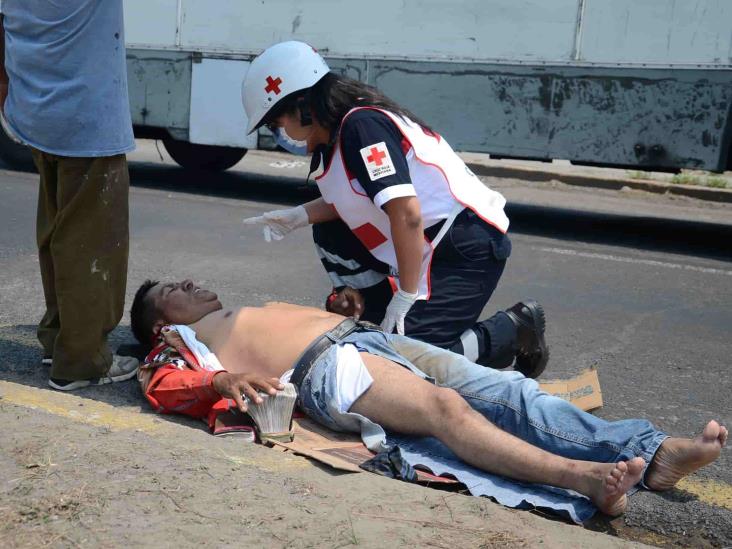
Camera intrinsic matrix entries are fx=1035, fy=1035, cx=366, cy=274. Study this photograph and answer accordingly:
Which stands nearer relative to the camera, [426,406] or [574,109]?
[426,406]

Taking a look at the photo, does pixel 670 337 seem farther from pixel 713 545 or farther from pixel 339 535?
pixel 339 535

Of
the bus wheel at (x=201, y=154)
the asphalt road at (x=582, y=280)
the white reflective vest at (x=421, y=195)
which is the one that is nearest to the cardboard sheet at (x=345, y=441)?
the asphalt road at (x=582, y=280)

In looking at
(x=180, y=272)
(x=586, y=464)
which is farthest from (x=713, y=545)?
(x=180, y=272)

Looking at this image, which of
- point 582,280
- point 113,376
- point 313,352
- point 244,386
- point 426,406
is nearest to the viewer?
point 426,406

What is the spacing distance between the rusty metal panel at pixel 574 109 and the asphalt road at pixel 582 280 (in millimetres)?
787

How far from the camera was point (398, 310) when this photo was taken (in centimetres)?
408

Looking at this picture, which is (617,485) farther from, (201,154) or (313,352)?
(201,154)

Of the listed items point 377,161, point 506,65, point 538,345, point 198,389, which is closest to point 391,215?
point 377,161

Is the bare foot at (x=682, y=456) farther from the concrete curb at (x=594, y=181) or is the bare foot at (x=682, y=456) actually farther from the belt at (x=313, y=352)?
the concrete curb at (x=594, y=181)

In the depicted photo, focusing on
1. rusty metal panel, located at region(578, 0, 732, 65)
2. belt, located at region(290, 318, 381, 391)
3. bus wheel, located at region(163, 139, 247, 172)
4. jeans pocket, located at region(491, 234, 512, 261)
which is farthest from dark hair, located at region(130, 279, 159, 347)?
bus wheel, located at region(163, 139, 247, 172)

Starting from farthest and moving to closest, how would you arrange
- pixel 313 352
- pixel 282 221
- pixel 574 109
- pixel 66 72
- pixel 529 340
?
pixel 574 109 < pixel 282 221 < pixel 529 340 < pixel 66 72 < pixel 313 352

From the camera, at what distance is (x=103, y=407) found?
384cm

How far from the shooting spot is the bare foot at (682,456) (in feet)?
10.3

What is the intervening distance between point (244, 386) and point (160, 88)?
25.0ft
